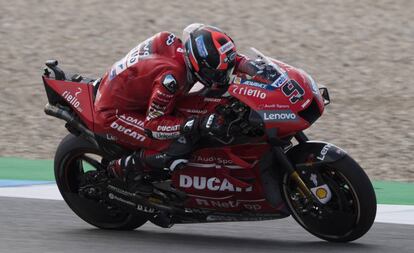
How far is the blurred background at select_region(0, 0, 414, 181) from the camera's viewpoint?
12.3 meters

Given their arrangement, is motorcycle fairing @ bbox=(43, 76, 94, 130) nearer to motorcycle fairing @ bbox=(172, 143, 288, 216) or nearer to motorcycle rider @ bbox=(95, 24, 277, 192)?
motorcycle rider @ bbox=(95, 24, 277, 192)

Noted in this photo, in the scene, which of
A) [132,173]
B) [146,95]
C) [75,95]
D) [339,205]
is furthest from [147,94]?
[339,205]

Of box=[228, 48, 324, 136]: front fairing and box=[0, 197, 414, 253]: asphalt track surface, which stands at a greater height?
box=[228, 48, 324, 136]: front fairing

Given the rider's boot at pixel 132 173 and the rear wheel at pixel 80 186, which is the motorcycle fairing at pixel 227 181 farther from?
the rear wheel at pixel 80 186

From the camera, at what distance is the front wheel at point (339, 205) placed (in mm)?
6773

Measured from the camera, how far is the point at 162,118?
7.13 meters

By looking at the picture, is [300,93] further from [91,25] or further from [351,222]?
[91,25]

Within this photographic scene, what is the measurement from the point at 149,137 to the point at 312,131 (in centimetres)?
525

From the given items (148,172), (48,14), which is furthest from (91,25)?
(148,172)

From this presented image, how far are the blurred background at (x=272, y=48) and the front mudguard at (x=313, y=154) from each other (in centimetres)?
A: 408

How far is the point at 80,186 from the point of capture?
793cm

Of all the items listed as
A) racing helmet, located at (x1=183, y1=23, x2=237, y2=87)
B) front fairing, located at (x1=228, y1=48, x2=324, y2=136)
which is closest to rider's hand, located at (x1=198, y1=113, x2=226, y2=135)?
front fairing, located at (x1=228, y1=48, x2=324, y2=136)

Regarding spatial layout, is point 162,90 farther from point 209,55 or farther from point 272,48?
point 272,48

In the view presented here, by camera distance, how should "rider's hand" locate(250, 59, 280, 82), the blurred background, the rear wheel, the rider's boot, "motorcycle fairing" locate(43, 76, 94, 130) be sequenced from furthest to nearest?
1. the blurred background
2. the rear wheel
3. "motorcycle fairing" locate(43, 76, 94, 130)
4. the rider's boot
5. "rider's hand" locate(250, 59, 280, 82)
